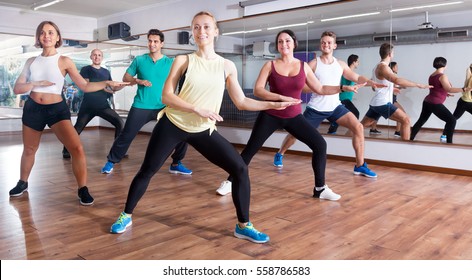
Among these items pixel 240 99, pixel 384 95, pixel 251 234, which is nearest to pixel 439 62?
pixel 384 95

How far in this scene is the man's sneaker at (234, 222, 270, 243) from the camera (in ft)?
8.03

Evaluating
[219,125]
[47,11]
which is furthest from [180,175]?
[47,11]

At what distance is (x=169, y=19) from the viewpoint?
789 centimetres

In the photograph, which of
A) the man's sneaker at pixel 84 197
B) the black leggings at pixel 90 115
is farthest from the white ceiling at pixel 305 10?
the man's sneaker at pixel 84 197

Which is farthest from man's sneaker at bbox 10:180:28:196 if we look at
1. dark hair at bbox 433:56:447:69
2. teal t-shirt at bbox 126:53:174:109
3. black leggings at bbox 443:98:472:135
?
dark hair at bbox 433:56:447:69

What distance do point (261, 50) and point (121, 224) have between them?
4.58m

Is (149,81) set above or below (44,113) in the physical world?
above

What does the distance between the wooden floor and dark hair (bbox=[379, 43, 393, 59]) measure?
145 cm

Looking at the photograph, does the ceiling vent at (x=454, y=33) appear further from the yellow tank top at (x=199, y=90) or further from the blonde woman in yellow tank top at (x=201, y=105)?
the yellow tank top at (x=199, y=90)

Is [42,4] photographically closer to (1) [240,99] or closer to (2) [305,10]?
(2) [305,10]

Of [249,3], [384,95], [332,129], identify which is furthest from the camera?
[249,3]

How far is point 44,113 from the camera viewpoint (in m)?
3.17

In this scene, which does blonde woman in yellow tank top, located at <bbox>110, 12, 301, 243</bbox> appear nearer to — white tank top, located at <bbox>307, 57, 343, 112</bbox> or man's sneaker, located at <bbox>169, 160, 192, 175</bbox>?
white tank top, located at <bbox>307, 57, 343, 112</bbox>
